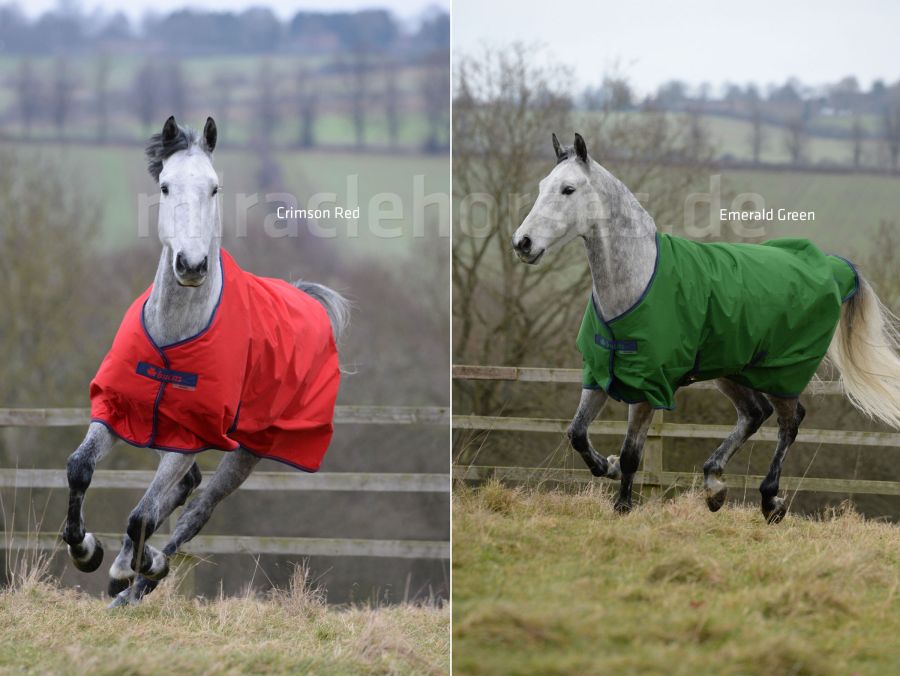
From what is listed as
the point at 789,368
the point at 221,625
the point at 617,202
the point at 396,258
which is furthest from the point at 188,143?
the point at 789,368

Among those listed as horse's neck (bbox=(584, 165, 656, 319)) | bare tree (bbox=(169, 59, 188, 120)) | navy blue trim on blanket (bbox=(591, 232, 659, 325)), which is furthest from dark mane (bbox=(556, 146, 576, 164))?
bare tree (bbox=(169, 59, 188, 120))

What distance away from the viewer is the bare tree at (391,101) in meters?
4.27

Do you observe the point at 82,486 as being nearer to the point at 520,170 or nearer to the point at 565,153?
the point at 520,170

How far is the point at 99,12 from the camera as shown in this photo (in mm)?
4281

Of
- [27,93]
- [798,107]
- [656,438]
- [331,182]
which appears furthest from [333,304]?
[798,107]

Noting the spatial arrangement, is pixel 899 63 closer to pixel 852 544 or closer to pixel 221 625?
pixel 852 544

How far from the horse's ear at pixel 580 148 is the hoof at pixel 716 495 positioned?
1285mm

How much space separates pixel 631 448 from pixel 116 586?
2.09 m

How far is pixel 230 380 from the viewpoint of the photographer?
11.7ft

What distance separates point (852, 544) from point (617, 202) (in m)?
1.50

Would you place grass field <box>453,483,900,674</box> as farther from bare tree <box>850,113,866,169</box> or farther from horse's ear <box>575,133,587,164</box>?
bare tree <box>850,113,866,169</box>

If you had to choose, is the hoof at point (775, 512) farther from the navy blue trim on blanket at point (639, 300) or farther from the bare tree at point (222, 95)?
the bare tree at point (222, 95)

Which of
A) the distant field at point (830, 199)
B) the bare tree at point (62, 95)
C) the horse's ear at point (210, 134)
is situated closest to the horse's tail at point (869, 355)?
the distant field at point (830, 199)

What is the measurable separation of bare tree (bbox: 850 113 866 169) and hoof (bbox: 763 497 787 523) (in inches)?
50.9
